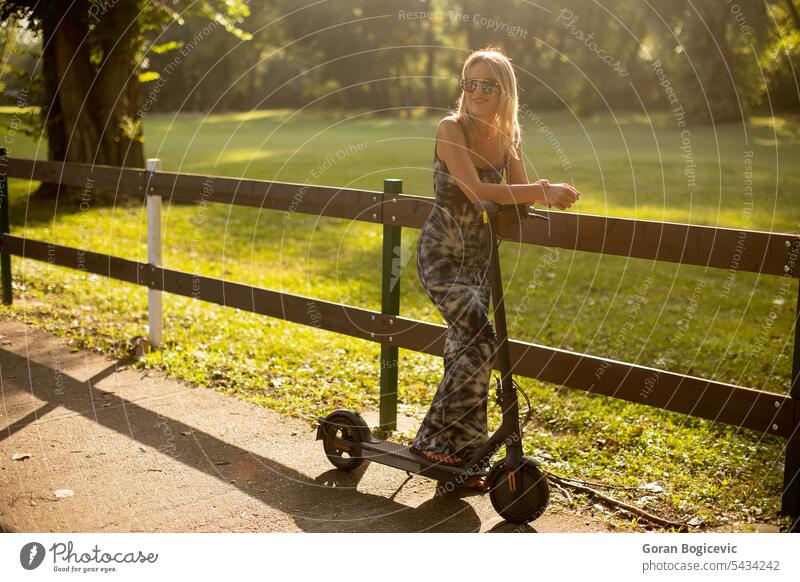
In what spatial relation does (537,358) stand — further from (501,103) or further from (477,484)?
Result: (501,103)

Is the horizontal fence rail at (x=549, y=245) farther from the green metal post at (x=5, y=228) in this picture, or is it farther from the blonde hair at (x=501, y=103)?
the green metal post at (x=5, y=228)

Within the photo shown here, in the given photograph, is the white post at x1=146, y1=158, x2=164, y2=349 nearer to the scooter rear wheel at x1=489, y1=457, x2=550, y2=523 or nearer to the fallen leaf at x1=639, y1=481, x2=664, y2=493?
the scooter rear wheel at x1=489, y1=457, x2=550, y2=523

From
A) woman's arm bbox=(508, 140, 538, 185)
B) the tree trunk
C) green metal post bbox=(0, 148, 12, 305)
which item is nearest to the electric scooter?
woman's arm bbox=(508, 140, 538, 185)

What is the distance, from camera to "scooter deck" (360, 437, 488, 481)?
14.8ft

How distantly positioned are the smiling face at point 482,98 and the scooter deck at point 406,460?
1.77m

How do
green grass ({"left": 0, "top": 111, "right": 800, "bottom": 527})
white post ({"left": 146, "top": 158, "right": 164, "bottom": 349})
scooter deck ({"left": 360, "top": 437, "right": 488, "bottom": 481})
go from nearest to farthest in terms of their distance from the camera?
scooter deck ({"left": 360, "top": 437, "right": 488, "bottom": 481}) → green grass ({"left": 0, "top": 111, "right": 800, "bottom": 527}) → white post ({"left": 146, "top": 158, "right": 164, "bottom": 349})

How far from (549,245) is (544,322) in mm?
4532

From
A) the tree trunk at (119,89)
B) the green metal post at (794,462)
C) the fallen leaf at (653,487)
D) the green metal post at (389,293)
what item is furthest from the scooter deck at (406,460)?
the tree trunk at (119,89)

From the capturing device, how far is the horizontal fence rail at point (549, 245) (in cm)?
437

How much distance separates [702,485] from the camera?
16.4 feet

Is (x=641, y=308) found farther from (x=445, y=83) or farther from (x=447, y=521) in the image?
(x=445, y=83)

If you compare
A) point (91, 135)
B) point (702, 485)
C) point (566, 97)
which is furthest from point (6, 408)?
point (566, 97)

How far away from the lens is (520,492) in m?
4.27
